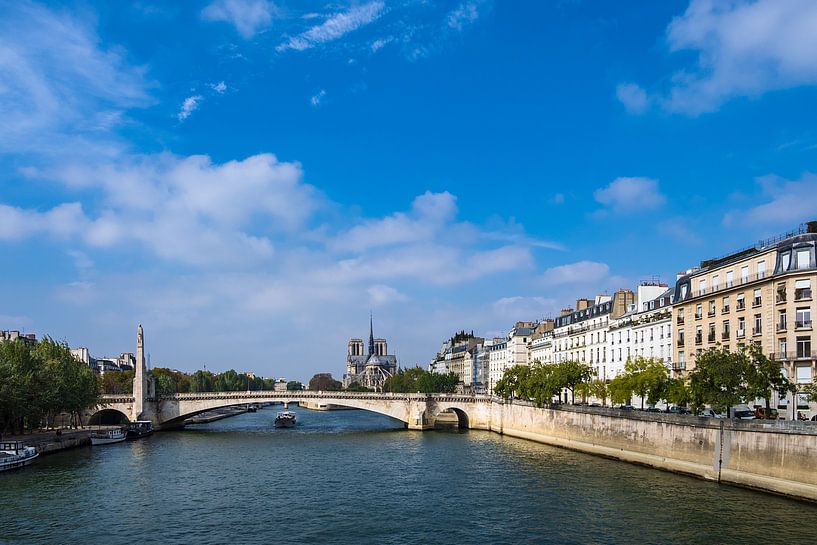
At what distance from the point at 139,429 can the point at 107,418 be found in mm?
29316

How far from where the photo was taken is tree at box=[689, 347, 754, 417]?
4753 cm

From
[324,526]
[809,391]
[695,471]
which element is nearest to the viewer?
[324,526]

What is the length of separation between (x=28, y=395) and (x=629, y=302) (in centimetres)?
6791

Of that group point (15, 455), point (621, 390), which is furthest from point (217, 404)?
point (621, 390)

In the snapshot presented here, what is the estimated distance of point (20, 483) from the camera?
1965 inches

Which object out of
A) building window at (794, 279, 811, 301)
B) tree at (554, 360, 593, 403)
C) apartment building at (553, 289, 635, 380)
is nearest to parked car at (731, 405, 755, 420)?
building window at (794, 279, 811, 301)

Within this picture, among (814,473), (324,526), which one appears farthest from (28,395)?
(814,473)

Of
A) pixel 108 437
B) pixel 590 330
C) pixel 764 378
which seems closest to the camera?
pixel 764 378

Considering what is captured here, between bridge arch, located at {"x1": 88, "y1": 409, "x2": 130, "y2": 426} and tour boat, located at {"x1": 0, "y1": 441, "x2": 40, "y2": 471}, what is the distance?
148ft

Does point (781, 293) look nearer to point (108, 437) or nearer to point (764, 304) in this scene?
point (764, 304)

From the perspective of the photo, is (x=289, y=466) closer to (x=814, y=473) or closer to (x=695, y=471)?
(x=695, y=471)

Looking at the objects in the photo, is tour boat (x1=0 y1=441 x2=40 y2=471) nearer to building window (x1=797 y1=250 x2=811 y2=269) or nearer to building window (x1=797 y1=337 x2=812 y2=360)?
building window (x1=797 y1=337 x2=812 y2=360)

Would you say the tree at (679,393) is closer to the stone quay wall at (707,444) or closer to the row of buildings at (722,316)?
the stone quay wall at (707,444)

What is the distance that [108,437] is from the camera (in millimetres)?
79250
